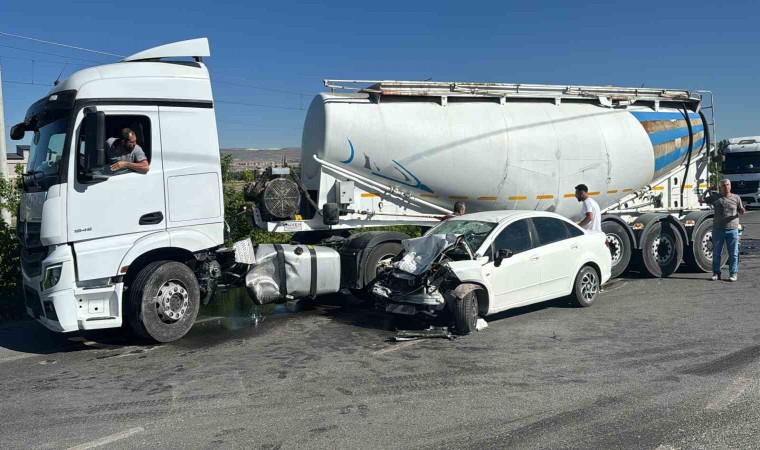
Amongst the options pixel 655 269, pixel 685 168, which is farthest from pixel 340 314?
pixel 685 168

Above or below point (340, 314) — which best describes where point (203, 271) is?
above

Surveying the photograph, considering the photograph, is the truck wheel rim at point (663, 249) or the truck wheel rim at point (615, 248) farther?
the truck wheel rim at point (663, 249)

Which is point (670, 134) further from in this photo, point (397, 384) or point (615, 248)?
point (397, 384)

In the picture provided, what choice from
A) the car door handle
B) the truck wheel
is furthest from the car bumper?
the truck wheel

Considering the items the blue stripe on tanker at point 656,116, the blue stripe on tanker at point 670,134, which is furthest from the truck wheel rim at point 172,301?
the blue stripe on tanker at point 670,134

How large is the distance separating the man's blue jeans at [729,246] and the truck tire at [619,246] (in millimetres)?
1494

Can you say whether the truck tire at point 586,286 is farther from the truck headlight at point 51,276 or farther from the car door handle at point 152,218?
the truck headlight at point 51,276

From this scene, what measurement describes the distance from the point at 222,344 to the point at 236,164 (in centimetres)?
572

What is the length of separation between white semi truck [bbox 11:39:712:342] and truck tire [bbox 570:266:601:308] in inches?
91.9

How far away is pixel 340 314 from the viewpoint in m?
9.91

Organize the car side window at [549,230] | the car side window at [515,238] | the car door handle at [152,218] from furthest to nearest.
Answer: the car side window at [549,230], the car side window at [515,238], the car door handle at [152,218]

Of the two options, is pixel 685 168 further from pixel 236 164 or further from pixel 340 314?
pixel 236 164

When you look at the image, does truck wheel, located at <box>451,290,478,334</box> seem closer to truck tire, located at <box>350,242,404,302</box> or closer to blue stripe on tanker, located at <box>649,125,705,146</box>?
truck tire, located at <box>350,242,404,302</box>

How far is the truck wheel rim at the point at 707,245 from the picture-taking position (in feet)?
43.4
